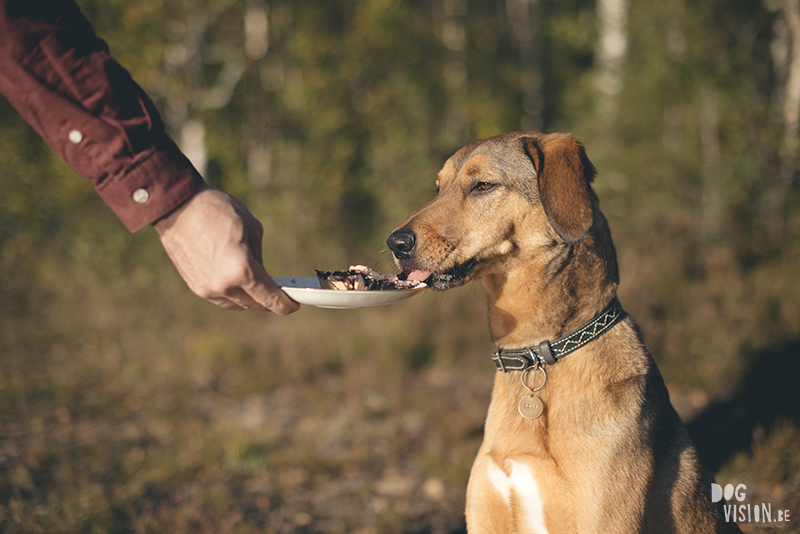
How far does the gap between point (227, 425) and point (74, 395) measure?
208cm

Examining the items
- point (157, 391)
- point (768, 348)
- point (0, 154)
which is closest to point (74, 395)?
point (157, 391)

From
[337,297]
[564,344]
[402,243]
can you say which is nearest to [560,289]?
[564,344]

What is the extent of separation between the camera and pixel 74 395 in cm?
543

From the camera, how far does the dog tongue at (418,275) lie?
2381 mm

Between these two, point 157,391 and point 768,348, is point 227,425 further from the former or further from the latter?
point 768,348

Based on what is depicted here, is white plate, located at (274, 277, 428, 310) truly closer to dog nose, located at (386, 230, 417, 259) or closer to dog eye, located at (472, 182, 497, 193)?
dog nose, located at (386, 230, 417, 259)

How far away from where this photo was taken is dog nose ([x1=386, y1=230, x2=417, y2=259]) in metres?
2.41

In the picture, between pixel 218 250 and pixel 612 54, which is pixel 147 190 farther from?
pixel 612 54

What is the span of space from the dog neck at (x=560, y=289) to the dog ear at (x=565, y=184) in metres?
0.16

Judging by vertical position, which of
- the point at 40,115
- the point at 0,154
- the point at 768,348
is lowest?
the point at 768,348

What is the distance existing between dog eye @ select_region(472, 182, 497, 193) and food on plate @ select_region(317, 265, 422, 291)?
746mm

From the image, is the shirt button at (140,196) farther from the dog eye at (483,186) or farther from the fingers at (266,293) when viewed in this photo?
the dog eye at (483,186)

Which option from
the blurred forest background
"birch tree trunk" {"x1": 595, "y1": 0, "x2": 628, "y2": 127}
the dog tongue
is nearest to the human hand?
the dog tongue

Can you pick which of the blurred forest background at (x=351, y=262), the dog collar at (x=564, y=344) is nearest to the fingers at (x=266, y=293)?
the blurred forest background at (x=351, y=262)
